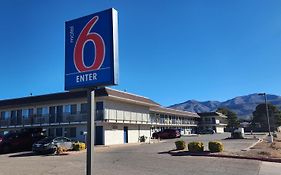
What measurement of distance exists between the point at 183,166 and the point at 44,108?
30.6m

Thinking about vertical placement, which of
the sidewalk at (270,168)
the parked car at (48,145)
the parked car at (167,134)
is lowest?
the sidewalk at (270,168)

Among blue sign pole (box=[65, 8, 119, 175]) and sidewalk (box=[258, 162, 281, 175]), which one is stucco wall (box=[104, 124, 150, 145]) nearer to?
sidewalk (box=[258, 162, 281, 175])

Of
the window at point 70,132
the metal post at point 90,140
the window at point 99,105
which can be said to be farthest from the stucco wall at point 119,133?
the metal post at point 90,140

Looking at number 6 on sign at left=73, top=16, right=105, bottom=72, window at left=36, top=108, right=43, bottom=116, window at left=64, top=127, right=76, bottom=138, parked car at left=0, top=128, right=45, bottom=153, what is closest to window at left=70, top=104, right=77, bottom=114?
window at left=64, top=127, right=76, bottom=138

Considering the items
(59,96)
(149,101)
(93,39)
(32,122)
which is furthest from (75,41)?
(149,101)

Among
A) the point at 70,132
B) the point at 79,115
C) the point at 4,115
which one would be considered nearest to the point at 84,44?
the point at 79,115

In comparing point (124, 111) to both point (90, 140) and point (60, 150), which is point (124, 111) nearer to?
point (60, 150)

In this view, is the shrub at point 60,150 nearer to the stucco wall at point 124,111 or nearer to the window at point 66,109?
the stucco wall at point 124,111

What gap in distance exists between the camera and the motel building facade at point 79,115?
4228 centimetres

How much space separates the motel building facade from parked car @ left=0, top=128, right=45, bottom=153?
5186 mm

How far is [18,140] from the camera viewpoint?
34.2m

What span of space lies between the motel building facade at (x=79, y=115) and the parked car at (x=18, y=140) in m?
5.19

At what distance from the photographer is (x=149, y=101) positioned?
55969mm

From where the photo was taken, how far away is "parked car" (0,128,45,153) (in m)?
33.0
